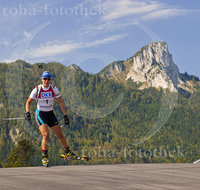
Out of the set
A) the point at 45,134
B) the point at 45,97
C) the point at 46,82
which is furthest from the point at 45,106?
the point at 45,134

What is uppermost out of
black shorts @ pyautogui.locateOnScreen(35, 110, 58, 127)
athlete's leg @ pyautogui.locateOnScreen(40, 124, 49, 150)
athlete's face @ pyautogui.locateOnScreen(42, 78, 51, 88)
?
athlete's face @ pyautogui.locateOnScreen(42, 78, 51, 88)

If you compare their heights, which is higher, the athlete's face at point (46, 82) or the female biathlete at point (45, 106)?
the athlete's face at point (46, 82)

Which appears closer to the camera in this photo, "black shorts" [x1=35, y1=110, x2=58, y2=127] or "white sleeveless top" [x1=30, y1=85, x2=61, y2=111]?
"white sleeveless top" [x1=30, y1=85, x2=61, y2=111]

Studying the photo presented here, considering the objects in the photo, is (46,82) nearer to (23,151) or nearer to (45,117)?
(45,117)

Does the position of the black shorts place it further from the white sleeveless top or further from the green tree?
the green tree

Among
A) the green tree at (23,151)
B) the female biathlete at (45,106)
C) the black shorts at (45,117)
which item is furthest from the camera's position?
the green tree at (23,151)

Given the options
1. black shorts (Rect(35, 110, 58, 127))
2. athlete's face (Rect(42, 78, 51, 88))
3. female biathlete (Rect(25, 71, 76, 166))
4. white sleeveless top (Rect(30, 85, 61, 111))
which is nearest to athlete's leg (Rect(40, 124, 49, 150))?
female biathlete (Rect(25, 71, 76, 166))

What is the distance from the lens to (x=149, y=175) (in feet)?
27.7

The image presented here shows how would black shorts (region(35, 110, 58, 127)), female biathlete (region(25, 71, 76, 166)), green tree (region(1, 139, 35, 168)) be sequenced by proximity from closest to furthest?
female biathlete (region(25, 71, 76, 166)), black shorts (region(35, 110, 58, 127)), green tree (region(1, 139, 35, 168))

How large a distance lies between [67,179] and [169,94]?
8.50 m

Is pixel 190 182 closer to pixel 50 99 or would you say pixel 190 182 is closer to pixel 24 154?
pixel 50 99

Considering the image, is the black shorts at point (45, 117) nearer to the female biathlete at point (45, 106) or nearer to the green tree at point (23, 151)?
the female biathlete at point (45, 106)

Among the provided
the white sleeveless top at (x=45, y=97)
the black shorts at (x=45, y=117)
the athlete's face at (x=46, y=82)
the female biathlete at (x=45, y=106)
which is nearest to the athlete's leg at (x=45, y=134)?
the female biathlete at (x=45, y=106)

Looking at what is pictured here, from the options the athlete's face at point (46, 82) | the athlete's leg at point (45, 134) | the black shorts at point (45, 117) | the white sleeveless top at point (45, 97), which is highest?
the athlete's face at point (46, 82)
